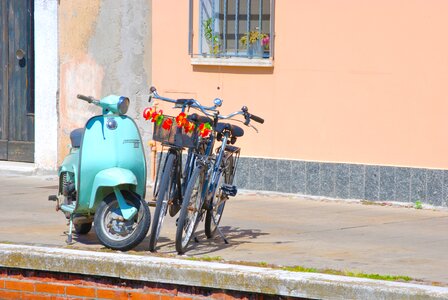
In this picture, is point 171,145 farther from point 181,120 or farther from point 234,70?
point 234,70

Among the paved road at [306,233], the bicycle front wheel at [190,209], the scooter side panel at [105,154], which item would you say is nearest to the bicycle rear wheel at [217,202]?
the paved road at [306,233]

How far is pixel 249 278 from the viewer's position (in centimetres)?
707

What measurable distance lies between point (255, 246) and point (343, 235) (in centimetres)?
103

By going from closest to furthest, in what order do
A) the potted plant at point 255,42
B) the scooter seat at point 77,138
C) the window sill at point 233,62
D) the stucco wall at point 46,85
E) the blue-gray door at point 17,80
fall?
1. the scooter seat at point 77,138
2. the window sill at point 233,62
3. the potted plant at point 255,42
4. the stucco wall at point 46,85
5. the blue-gray door at point 17,80

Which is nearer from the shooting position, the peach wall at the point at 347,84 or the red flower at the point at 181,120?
the red flower at the point at 181,120

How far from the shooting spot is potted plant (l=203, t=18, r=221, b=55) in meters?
12.7

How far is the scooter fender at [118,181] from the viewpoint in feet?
27.6

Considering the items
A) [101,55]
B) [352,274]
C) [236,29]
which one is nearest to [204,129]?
[352,274]

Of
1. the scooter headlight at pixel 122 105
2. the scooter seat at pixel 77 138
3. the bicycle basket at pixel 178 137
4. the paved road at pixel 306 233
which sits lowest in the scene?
the paved road at pixel 306 233

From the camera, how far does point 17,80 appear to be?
1452 cm

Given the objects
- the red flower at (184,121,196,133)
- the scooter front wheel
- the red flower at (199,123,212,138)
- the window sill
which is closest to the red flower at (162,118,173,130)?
the red flower at (184,121,196,133)

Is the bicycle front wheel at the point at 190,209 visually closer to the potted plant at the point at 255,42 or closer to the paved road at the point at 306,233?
the paved road at the point at 306,233

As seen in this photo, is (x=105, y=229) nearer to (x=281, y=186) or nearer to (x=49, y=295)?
(x=49, y=295)

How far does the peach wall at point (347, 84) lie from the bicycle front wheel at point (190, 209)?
11.6ft
